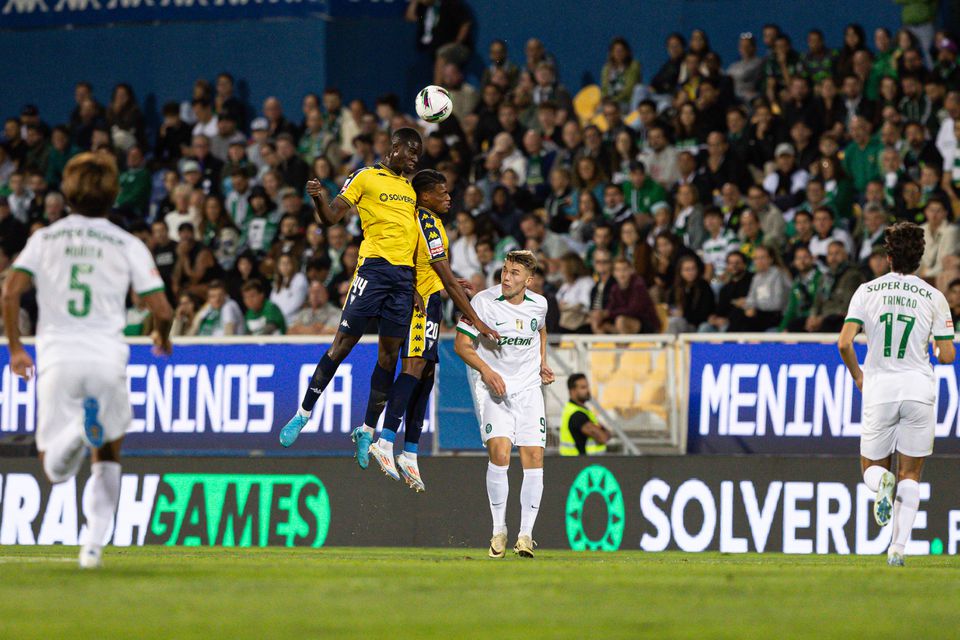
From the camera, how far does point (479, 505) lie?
52.8 ft

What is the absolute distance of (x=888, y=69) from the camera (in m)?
19.9

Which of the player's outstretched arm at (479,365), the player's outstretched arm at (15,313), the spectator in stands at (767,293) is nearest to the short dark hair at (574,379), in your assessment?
the spectator in stands at (767,293)

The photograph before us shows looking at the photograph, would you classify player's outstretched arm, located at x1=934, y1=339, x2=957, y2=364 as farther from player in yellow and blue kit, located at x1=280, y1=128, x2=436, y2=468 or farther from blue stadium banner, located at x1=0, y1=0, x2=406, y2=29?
blue stadium banner, located at x1=0, y1=0, x2=406, y2=29

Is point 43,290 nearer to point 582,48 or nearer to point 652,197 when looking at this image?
point 652,197

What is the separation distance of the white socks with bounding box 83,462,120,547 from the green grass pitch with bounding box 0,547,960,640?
0.23 m

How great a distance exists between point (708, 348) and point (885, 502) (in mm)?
5076

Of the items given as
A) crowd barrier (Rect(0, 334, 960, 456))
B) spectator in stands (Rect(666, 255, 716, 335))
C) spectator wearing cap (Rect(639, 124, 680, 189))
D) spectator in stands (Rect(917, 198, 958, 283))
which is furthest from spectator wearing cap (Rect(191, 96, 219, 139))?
spectator in stands (Rect(917, 198, 958, 283))

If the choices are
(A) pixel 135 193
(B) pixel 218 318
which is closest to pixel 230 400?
(B) pixel 218 318

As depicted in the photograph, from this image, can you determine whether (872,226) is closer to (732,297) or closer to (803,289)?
(803,289)

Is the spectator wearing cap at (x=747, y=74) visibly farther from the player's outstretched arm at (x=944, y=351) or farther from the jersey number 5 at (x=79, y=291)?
the jersey number 5 at (x=79, y=291)

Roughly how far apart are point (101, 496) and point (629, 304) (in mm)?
9789

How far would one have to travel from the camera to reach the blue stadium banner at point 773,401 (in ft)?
50.0

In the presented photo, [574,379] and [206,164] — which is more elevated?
[206,164]

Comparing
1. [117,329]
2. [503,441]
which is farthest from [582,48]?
[117,329]
